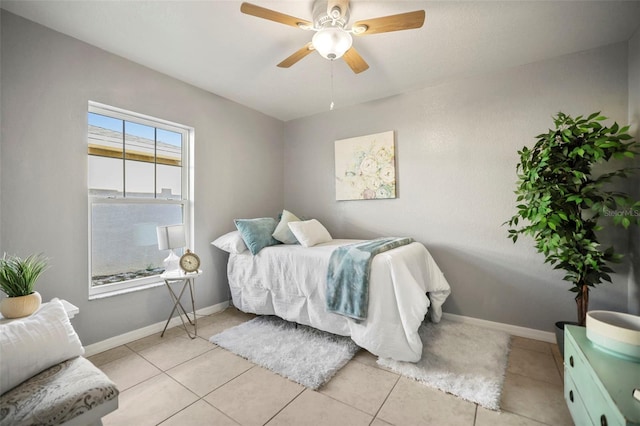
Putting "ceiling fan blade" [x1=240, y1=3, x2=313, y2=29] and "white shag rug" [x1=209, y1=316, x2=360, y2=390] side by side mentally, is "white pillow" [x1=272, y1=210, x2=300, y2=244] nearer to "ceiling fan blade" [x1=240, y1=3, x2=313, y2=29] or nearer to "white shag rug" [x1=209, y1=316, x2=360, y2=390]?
"white shag rug" [x1=209, y1=316, x2=360, y2=390]

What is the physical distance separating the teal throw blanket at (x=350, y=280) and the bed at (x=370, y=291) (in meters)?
0.06

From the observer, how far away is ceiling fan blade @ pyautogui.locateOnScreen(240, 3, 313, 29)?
1.51m

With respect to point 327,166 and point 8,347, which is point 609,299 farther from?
→ point 8,347

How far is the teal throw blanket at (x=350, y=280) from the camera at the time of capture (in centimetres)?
204

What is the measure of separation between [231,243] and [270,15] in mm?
2154

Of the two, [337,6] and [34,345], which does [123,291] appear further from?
[337,6]

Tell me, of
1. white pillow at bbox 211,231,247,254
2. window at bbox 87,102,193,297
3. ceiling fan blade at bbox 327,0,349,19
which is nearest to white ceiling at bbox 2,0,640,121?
ceiling fan blade at bbox 327,0,349,19

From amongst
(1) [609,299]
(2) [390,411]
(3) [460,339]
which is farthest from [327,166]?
(1) [609,299]

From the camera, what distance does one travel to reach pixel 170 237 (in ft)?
8.13

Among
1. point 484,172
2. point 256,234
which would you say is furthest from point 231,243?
point 484,172

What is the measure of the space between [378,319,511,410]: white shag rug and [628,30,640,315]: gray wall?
37.3 inches

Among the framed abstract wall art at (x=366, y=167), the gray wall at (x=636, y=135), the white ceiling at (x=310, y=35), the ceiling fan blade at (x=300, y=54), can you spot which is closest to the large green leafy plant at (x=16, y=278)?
the white ceiling at (x=310, y=35)

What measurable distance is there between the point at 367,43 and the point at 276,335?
8.93 ft

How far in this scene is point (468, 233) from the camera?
273 centimetres
